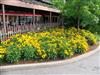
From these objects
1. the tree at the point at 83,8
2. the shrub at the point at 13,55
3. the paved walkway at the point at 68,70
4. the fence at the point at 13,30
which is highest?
the tree at the point at 83,8

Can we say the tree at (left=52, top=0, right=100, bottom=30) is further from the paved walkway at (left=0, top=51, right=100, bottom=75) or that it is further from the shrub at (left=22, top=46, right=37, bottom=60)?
the shrub at (left=22, top=46, right=37, bottom=60)

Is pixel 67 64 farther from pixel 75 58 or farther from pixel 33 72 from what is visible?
pixel 33 72

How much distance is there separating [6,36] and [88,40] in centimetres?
650

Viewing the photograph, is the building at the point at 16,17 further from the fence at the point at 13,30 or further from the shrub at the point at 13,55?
the shrub at the point at 13,55

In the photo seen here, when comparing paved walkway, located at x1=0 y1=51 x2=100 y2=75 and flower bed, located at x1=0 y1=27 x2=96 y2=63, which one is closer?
paved walkway, located at x1=0 y1=51 x2=100 y2=75

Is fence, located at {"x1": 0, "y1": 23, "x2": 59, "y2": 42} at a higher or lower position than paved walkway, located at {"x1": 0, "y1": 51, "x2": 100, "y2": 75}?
higher

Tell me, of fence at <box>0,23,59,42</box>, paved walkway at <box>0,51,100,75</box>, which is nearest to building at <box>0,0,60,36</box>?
fence at <box>0,23,59,42</box>

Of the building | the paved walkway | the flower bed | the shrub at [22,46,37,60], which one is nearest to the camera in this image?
the paved walkway

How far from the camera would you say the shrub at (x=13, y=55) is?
1048 cm

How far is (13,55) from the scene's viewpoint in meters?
10.5

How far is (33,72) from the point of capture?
9.77 meters

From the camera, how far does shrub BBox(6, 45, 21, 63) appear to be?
1048 centimetres

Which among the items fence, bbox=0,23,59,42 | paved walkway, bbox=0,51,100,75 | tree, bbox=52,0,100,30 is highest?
tree, bbox=52,0,100,30

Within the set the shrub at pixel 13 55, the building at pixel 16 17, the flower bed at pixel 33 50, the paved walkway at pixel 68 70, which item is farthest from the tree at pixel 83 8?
the shrub at pixel 13 55
